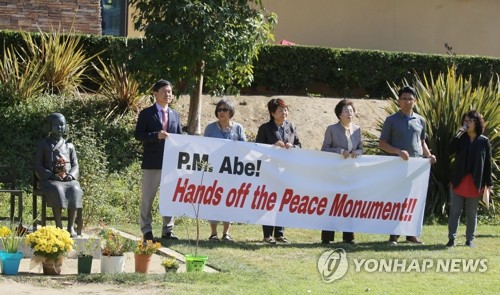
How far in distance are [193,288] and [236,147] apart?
3.20 metres

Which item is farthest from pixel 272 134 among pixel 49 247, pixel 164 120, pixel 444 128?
pixel 444 128

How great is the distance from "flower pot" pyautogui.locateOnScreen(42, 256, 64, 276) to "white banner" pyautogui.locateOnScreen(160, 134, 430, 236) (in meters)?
2.27

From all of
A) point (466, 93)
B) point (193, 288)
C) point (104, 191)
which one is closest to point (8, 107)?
point (104, 191)

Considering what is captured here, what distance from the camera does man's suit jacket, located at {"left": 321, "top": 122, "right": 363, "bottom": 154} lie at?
43.2ft

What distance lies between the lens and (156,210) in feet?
50.5

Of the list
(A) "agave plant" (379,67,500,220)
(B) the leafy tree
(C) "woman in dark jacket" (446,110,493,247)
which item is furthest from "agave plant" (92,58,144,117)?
(C) "woman in dark jacket" (446,110,493,247)

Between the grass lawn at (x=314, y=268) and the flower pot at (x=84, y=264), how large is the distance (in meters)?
0.78

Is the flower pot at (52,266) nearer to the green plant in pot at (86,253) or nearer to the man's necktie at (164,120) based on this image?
the green plant in pot at (86,253)

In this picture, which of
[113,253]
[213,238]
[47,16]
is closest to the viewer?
[113,253]

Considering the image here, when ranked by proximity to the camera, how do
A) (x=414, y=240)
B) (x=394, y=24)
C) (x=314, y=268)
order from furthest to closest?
(x=394, y=24)
(x=414, y=240)
(x=314, y=268)

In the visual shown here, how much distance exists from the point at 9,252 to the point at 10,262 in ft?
0.45

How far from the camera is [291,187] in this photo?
1300 cm

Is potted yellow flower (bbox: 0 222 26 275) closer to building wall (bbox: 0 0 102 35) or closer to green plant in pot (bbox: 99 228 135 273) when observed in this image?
green plant in pot (bbox: 99 228 135 273)

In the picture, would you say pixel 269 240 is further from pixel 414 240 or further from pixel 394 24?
pixel 394 24
